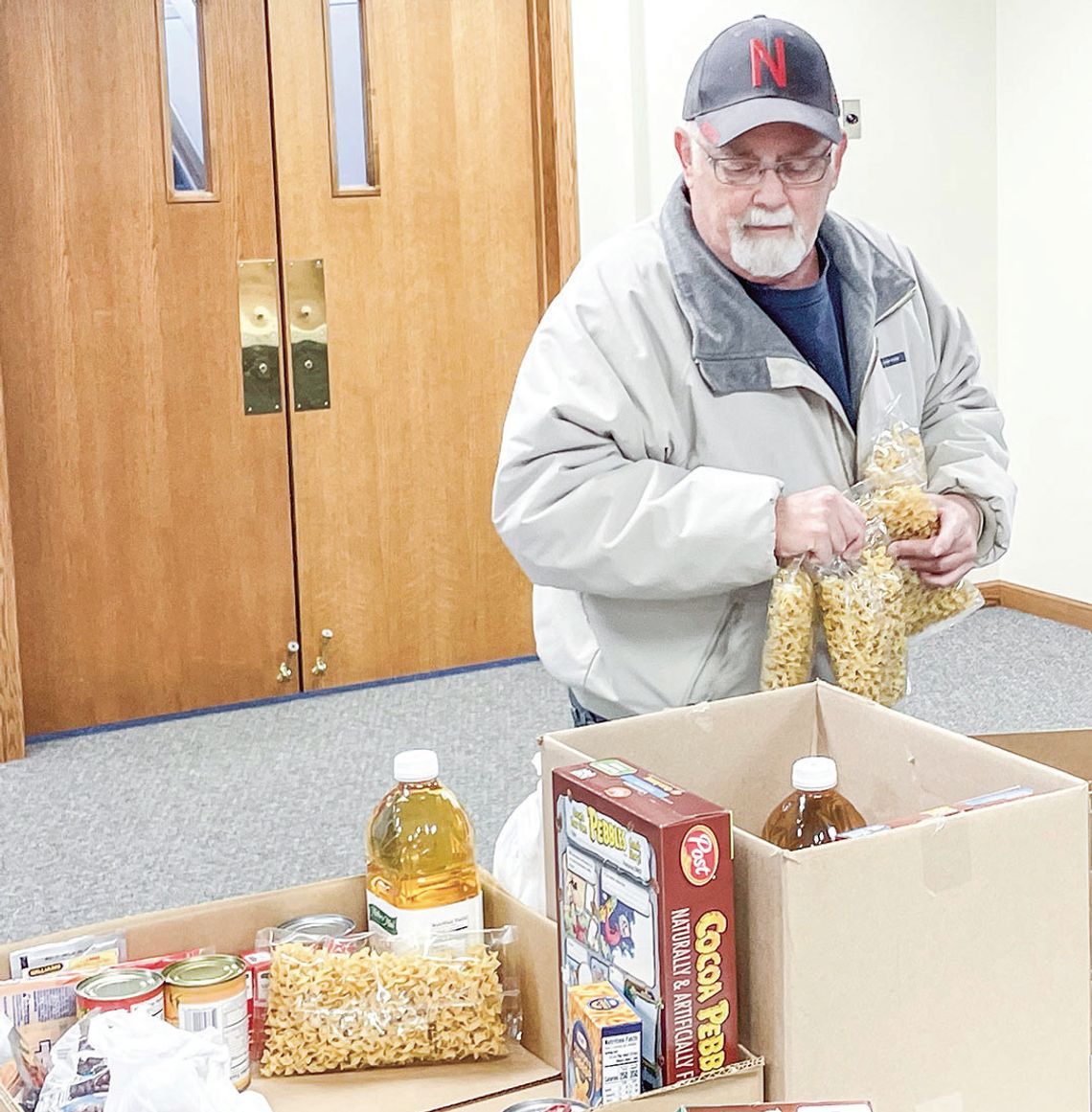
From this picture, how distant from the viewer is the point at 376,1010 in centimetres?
125

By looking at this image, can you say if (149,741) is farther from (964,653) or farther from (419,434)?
(964,653)

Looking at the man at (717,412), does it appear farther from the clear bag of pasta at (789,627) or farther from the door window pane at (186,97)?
the door window pane at (186,97)

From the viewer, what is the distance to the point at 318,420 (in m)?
4.42

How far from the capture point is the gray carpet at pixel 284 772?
3.27 metres

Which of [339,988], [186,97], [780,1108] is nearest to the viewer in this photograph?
[780,1108]

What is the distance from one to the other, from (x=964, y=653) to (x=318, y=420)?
1.98 meters

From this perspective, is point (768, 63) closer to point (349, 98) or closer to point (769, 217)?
point (769, 217)

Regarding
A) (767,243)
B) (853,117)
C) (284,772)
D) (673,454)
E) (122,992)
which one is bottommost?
(284,772)

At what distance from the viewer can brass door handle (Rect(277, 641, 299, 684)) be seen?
14.7ft

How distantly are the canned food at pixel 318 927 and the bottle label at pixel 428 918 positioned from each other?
45 millimetres

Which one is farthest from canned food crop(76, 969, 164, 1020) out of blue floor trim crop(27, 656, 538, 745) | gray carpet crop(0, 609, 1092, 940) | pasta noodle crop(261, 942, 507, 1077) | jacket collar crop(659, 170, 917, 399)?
blue floor trim crop(27, 656, 538, 745)

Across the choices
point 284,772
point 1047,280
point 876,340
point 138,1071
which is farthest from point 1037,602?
point 138,1071

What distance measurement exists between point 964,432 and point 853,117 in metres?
3.16

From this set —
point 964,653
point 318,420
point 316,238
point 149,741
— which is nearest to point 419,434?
point 318,420
